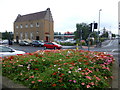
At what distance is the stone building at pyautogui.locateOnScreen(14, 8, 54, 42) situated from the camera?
38.7 m

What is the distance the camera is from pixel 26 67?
4.44 m

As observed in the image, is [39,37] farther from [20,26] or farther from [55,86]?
[55,86]

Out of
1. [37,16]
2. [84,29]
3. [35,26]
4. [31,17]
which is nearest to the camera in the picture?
[84,29]

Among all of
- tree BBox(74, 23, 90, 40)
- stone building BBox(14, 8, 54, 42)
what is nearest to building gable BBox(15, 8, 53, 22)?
stone building BBox(14, 8, 54, 42)

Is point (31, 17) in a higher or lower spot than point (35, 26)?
higher

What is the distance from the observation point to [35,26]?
40.4 meters

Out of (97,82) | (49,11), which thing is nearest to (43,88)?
(97,82)

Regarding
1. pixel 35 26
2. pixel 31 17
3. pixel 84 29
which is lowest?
pixel 84 29

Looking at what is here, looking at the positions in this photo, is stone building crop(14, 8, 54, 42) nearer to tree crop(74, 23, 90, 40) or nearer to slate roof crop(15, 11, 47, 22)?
slate roof crop(15, 11, 47, 22)

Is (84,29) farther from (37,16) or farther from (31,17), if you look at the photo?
(31,17)

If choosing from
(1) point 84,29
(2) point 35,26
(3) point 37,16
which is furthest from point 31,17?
(1) point 84,29

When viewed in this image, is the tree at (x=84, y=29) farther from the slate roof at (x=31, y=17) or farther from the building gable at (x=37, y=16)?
the slate roof at (x=31, y=17)

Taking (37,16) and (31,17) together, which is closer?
(37,16)

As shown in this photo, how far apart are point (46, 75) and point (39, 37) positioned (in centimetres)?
3637
